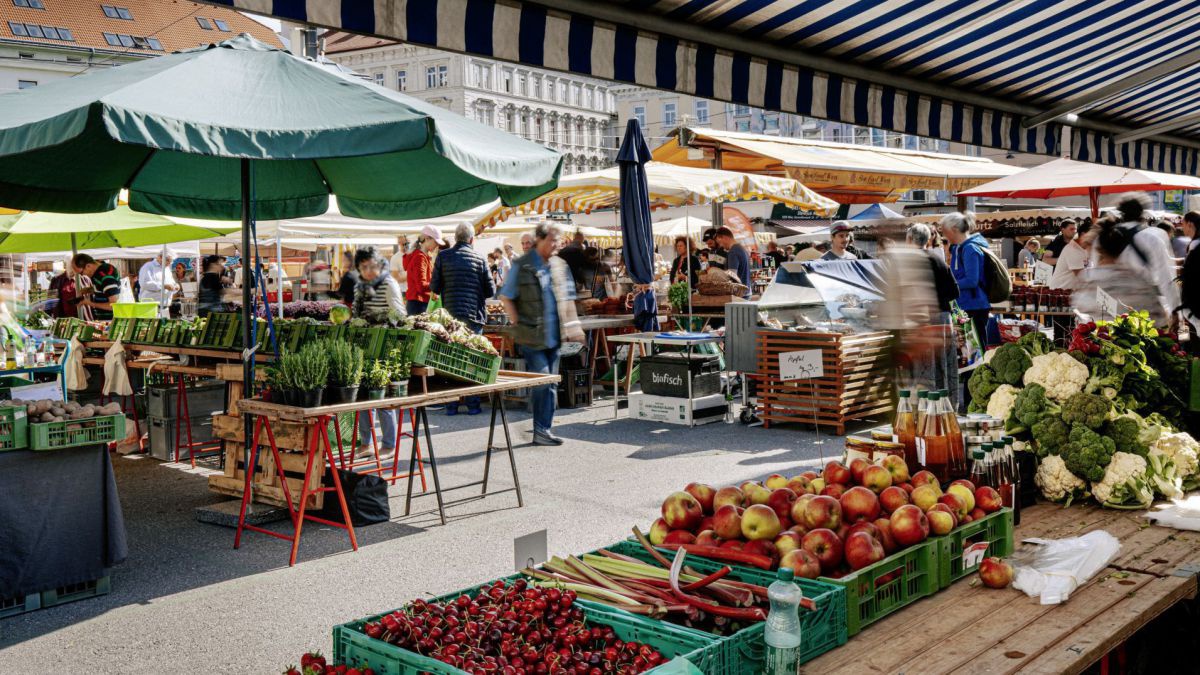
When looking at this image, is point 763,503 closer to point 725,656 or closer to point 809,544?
point 809,544

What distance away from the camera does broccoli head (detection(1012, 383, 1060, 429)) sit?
376 centimetres

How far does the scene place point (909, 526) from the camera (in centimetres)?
258

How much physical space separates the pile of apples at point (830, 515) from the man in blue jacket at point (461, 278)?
7.71 meters

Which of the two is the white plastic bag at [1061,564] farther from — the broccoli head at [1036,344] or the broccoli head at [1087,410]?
the broccoli head at [1036,344]

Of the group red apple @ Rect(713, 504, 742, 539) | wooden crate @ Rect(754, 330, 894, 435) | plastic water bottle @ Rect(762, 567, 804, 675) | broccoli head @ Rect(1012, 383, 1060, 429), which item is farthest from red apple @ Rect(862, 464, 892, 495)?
wooden crate @ Rect(754, 330, 894, 435)

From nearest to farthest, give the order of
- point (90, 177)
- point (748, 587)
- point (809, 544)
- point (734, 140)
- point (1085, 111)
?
point (748, 587)
point (809, 544)
point (1085, 111)
point (90, 177)
point (734, 140)

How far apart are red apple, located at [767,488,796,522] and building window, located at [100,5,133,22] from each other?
244 ft

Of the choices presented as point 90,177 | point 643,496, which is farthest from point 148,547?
point 643,496

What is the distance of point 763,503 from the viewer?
9.31ft

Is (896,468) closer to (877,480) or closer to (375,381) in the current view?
(877,480)

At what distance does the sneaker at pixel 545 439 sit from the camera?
29.8ft

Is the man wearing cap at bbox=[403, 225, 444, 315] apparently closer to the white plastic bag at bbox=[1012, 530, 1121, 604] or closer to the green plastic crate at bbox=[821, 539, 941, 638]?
the white plastic bag at bbox=[1012, 530, 1121, 604]

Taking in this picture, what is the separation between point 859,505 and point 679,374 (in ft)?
23.7

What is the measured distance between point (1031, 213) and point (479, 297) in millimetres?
17650
